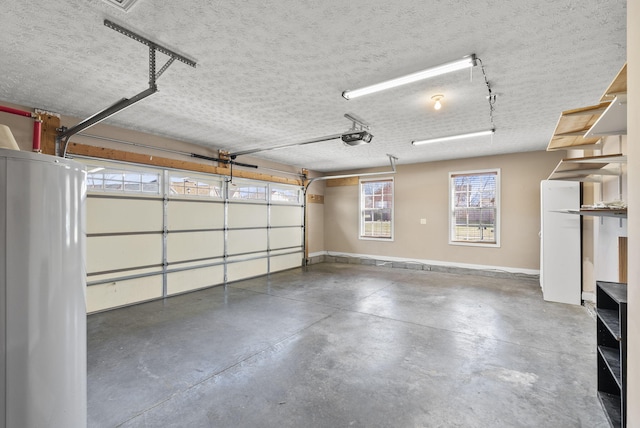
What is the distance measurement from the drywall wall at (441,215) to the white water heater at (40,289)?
7.01 m

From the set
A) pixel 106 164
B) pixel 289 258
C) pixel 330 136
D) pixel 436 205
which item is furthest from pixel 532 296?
pixel 106 164

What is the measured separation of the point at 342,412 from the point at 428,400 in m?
0.67

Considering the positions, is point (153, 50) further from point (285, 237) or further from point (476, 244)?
point (476, 244)

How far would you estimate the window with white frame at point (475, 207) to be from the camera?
6504 mm

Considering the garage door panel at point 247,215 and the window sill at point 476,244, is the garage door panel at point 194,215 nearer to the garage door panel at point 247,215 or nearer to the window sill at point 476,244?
the garage door panel at point 247,215

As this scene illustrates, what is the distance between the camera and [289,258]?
7688 millimetres

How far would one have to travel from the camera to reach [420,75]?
8.41 ft

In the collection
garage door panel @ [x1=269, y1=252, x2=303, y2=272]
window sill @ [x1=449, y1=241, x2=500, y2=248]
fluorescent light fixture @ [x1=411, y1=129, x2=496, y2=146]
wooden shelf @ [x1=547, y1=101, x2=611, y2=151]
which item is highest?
fluorescent light fixture @ [x1=411, y1=129, x2=496, y2=146]

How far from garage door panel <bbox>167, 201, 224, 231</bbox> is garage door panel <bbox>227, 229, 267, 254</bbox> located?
43 cm

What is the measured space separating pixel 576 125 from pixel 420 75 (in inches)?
53.4

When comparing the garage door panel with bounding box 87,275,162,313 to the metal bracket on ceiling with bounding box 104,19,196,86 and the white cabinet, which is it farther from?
the white cabinet

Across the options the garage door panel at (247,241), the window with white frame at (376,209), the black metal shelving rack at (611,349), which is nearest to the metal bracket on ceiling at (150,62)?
the garage door panel at (247,241)

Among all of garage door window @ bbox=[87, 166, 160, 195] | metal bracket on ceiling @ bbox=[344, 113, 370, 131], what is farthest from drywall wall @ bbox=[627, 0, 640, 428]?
garage door window @ bbox=[87, 166, 160, 195]

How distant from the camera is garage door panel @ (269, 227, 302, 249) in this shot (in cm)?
718
